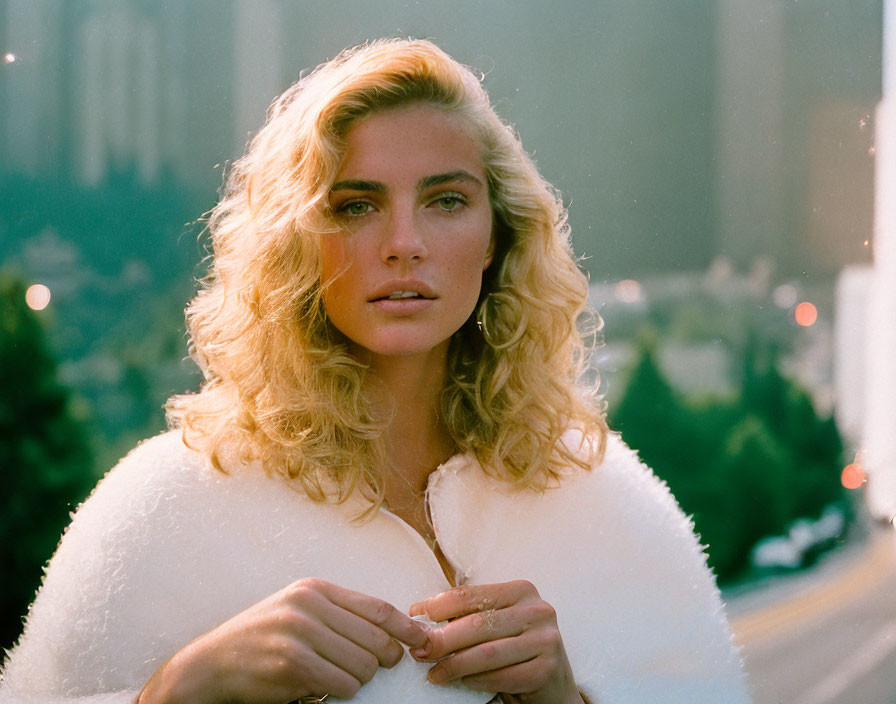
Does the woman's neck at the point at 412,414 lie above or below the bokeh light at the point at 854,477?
above

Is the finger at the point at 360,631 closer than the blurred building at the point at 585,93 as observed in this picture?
Yes

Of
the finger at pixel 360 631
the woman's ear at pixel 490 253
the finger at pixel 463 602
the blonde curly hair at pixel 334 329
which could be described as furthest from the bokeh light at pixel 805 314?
the finger at pixel 360 631

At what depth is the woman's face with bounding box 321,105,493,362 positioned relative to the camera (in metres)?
0.83

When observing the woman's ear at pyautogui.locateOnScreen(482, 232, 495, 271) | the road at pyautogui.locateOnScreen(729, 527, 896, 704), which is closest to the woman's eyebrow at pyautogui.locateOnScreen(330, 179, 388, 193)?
the woman's ear at pyautogui.locateOnScreen(482, 232, 495, 271)

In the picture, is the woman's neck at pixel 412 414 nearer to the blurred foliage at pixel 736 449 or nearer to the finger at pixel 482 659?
the finger at pixel 482 659

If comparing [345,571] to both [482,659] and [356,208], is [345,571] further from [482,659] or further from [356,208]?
[356,208]

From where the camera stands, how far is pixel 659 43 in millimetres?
1284

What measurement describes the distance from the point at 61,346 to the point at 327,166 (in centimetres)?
71

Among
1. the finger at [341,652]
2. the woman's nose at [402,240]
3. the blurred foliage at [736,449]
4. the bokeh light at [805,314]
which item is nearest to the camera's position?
the finger at [341,652]

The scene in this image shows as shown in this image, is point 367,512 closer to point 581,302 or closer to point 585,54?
point 581,302

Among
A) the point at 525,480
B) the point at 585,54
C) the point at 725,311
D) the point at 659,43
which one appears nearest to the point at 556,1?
the point at 585,54

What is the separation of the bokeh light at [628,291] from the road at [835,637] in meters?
0.55

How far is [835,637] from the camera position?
131 cm

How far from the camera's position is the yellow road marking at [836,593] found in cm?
140
